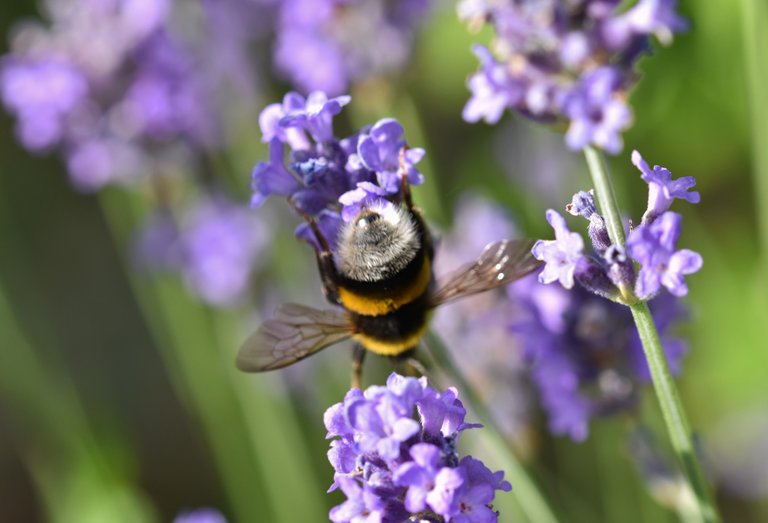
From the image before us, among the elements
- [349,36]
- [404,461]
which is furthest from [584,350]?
[349,36]

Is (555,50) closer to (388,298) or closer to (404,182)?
(404,182)

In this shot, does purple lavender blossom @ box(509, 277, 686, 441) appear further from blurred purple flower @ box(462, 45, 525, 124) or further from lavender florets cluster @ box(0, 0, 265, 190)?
lavender florets cluster @ box(0, 0, 265, 190)

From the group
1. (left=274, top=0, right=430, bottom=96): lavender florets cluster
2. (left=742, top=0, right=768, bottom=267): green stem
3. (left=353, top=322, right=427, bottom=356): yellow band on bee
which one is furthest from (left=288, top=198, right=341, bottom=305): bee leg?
(left=274, top=0, right=430, bottom=96): lavender florets cluster

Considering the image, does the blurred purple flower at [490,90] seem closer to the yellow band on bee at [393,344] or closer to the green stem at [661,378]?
the green stem at [661,378]

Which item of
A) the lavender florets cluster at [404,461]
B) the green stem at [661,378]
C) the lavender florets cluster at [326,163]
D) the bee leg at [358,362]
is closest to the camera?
the lavender florets cluster at [404,461]

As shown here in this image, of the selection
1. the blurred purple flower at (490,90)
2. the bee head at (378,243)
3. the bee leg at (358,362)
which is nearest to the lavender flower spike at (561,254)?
the bee head at (378,243)
